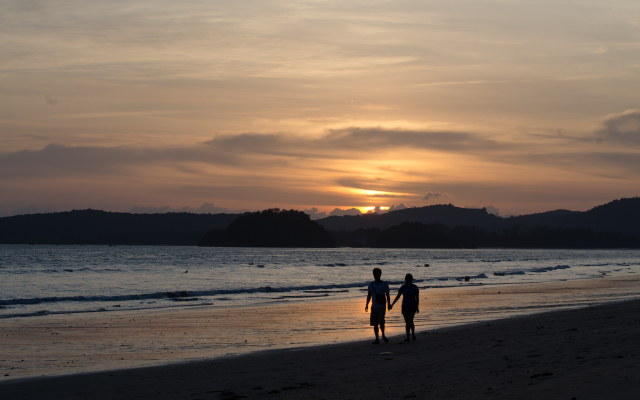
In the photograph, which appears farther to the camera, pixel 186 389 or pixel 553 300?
pixel 553 300

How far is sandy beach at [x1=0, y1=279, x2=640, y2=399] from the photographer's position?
8.02 m

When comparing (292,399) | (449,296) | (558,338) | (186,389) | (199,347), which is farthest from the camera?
(449,296)

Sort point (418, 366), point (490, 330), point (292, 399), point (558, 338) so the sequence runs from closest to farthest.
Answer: point (292, 399) < point (418, 366) < point (558, 338) < point (490, 330)

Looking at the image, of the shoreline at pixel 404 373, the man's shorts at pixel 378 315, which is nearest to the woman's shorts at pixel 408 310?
the man's shorts at pixel 378 315

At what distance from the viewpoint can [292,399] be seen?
801cm

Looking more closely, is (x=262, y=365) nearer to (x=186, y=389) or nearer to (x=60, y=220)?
(x=186, y=389)

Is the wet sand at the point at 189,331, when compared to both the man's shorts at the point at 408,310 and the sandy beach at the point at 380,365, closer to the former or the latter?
the sandy beach at the point at 380,365

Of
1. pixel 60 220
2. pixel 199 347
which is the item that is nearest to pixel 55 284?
pixel 199 347

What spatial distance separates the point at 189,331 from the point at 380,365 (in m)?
7.99

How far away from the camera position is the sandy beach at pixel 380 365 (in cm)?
802

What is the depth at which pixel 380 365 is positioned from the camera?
10.4 meters

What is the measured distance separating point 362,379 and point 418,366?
4.65 feet

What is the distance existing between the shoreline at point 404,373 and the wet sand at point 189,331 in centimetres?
136

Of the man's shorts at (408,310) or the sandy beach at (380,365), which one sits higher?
the man's shorts at (408,310)
